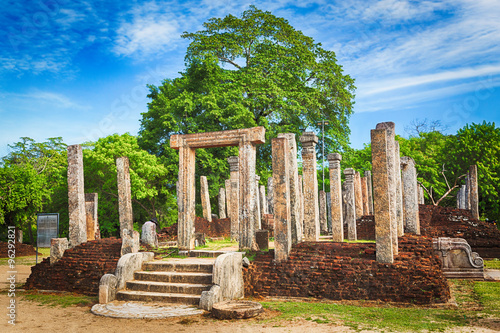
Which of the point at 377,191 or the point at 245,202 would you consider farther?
the point at 245,202

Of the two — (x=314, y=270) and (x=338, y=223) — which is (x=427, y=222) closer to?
(x=338, y=223)

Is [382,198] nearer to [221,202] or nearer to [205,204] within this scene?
[205,204]

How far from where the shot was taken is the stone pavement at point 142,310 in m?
7.98

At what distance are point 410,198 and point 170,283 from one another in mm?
8508

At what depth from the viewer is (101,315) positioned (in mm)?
8234

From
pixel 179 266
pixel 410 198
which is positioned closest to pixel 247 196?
pixel 179 266

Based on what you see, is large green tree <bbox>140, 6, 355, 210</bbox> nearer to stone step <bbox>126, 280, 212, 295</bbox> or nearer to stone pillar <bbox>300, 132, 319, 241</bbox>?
stone pillar <bbox>300, 132, 319, 241</bbox>

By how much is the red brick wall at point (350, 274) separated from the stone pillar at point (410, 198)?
150 inches

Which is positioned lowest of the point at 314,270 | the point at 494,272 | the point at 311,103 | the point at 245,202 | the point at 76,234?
the point at 494,272

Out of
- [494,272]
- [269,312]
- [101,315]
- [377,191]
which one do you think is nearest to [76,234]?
[101,315]

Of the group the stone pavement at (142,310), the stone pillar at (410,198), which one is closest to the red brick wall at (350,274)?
the stone pavement at (142,310)

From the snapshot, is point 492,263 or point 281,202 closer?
point 281,202

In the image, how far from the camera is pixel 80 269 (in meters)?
11.4

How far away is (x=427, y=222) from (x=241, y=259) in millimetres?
11008
